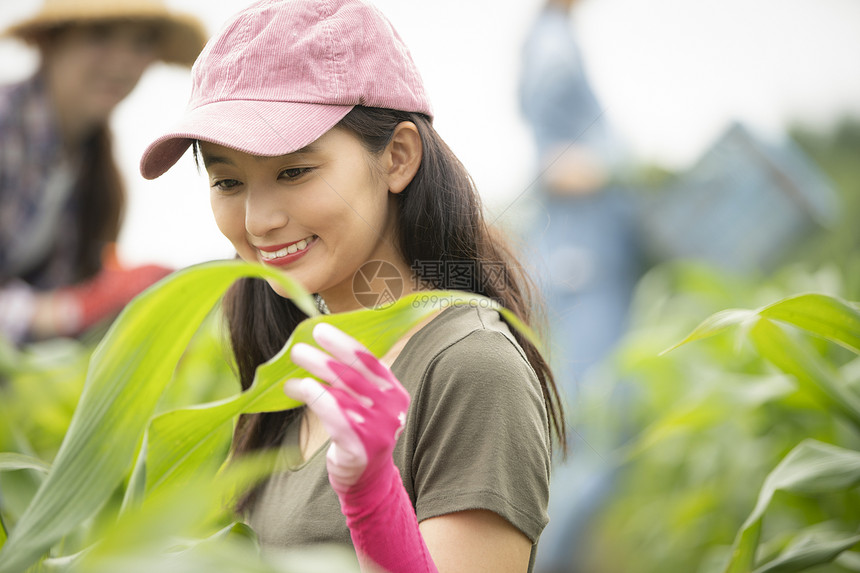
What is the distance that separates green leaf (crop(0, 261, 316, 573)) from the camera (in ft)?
1.34

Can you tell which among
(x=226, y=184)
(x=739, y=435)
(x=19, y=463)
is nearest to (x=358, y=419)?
(x=19, y=463)

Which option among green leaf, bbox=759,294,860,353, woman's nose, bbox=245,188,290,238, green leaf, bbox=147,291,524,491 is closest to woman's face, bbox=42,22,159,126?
woman's nose, bbox=245,188,290,238

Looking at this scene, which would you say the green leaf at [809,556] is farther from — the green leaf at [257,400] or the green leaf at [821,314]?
the green leaf at [257,400]

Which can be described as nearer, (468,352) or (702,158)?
(468,352)

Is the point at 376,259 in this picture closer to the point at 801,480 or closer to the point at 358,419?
the point at 358,419

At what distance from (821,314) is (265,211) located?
0.51 meters

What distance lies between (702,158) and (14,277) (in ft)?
6.59

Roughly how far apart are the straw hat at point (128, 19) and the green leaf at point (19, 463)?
4.45 feet

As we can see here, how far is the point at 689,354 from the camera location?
153cm

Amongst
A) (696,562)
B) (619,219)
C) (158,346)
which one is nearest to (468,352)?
(158,346)

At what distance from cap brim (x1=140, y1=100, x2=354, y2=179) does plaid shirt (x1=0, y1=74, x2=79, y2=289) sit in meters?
0.99

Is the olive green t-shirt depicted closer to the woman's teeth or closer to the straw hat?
the woman's teeth

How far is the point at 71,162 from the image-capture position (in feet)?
5.37

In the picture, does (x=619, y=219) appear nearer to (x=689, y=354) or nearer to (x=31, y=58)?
(x=689, y=354)
